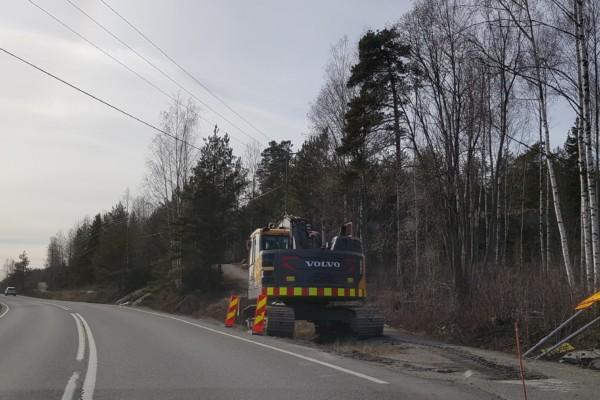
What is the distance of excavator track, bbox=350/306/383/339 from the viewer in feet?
53.1

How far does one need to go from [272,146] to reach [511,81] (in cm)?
5206

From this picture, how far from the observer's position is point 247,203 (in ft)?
209

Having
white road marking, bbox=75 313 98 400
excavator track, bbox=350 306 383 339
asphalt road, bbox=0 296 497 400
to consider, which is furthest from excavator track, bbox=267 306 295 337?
white road marking, bbox=75 313 98 400

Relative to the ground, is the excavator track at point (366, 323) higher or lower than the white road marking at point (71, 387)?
higher

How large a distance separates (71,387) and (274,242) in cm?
1068

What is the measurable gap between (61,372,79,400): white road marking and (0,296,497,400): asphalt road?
0.05ft

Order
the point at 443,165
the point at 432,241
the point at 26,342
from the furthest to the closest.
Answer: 1. the point at 432,241
2. the point at 443,165
3. the point at 26,342

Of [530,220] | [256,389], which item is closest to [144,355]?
[256,389]

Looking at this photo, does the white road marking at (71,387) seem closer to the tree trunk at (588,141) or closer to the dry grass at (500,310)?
the dry grass at (500,310)

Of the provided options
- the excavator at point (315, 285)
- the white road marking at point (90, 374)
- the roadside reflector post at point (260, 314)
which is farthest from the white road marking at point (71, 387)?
the roadside reflector post at point (260, 314)

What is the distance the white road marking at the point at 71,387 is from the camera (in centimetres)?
817

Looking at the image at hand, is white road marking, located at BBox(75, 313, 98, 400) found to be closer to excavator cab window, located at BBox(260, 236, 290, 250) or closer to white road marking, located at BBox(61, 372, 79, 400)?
white road marking, located at BBox(61, 372, 79, 400)

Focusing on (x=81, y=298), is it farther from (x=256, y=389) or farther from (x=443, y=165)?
(x=256, y=389)

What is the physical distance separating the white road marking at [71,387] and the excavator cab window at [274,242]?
9.45m
